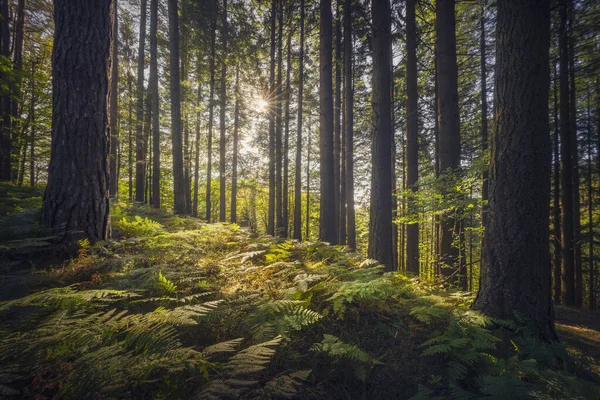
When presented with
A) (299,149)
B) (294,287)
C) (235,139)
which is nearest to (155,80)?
(235,139)

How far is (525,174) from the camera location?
122 inches

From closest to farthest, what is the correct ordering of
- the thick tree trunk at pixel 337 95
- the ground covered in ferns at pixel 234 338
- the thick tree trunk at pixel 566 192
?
the ground covered in ferns at pixel 234 338 → the thick tree trunk at pixel 337 95 → the thick tree trunk at pixel 566 192

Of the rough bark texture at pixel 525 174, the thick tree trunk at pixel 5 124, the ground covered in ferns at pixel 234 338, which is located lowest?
the ground covered in ferns at pixel 234 338

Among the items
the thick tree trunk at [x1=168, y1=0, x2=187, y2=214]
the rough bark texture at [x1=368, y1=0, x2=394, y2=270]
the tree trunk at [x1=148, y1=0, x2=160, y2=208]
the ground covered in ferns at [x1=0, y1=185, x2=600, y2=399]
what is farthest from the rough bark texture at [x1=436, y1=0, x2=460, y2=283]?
the tree trunk at [x1=148, y1=0, x2=160, y2=208]

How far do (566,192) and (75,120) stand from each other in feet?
58.8

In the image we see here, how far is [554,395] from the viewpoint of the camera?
1597mm

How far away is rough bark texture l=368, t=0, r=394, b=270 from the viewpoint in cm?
595

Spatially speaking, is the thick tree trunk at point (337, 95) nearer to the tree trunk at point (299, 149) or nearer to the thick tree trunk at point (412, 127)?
the tree trunk at point (299, 149)

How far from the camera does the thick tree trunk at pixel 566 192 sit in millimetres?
10867

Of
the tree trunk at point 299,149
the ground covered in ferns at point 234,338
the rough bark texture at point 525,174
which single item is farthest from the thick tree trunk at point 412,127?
the rough bark texture at point 525,174

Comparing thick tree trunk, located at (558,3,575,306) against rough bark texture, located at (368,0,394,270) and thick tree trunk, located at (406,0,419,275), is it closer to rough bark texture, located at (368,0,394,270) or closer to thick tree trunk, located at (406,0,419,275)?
thick tree trunk, located at (406,0,419,275)

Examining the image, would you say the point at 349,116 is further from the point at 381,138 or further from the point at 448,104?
the point at 381,138

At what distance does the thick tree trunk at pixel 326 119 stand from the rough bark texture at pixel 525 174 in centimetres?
556

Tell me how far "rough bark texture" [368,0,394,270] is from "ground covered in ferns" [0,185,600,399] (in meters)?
2.22
